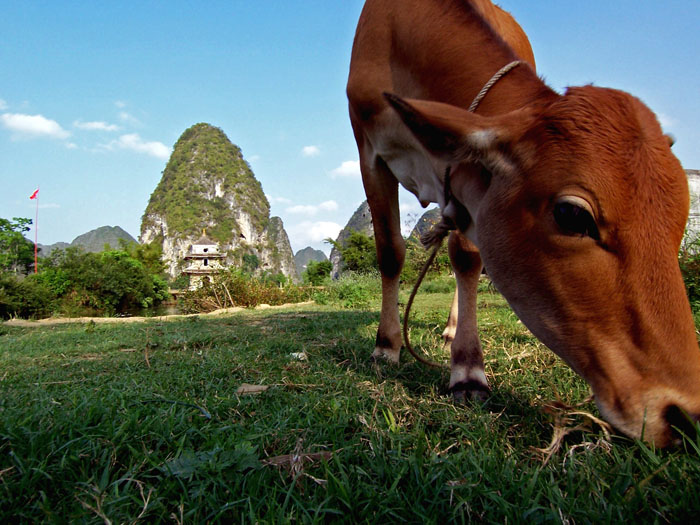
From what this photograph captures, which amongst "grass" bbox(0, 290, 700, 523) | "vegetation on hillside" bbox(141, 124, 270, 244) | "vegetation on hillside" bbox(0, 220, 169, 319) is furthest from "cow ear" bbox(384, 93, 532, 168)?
"vegetation on hillside" bbox(141, 124, 270, 244)

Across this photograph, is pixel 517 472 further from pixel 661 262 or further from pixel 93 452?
pixel 93 452

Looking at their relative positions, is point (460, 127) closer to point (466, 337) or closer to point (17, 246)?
point (466, 337)

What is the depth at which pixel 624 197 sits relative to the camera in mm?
1113

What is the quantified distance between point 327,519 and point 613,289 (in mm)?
895

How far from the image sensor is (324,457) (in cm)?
110

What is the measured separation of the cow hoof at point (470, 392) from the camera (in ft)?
5.55

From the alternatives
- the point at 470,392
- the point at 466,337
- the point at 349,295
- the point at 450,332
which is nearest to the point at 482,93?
the point at 466,337

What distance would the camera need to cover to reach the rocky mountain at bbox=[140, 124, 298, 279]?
9231cm

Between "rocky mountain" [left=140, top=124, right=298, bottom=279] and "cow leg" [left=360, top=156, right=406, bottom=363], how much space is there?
89827 millimetres

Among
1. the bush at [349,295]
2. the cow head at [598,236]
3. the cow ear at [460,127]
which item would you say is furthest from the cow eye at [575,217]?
the bush at [349,295]

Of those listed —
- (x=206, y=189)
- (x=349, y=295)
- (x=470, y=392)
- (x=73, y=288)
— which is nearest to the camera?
(x=470, y=392)

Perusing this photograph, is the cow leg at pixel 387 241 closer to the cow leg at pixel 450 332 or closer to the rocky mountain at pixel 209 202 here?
the cow leg at pixel 450 332

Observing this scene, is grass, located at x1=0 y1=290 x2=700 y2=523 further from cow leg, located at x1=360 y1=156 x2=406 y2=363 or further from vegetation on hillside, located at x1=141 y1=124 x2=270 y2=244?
vegetation on hillside, located at x1=141 y1=124 x2=270 y2=244

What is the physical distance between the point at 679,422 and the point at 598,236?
1.61 ft
